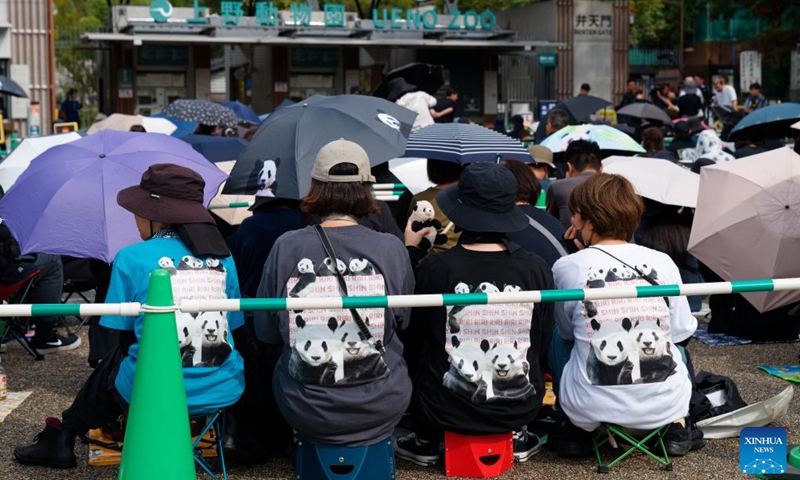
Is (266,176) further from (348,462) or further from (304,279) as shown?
(348,462)

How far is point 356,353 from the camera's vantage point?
4574mm

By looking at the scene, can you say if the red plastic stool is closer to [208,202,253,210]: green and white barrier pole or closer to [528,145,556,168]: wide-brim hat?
[208,202,253,210]: green and white barrier pole

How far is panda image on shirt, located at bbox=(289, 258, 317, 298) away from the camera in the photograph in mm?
4598

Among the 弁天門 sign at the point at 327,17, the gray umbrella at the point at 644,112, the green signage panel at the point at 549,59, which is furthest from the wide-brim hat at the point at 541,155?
the green signage panel at the point at 549,59

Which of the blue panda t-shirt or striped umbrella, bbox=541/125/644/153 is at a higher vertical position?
striped umbrella, bbox=541/125/644/153

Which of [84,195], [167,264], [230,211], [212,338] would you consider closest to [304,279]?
[212,338]

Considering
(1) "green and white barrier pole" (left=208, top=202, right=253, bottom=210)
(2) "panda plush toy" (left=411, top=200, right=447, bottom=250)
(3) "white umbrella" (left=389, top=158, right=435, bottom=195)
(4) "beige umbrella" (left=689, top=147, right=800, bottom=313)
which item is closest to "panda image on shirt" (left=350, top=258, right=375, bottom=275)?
(2) "panda plush toy" (left=411, top=200, right=447, bottom=250)

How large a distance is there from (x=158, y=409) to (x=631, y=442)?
2.26m

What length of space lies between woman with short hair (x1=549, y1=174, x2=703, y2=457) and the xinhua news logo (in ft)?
2.07

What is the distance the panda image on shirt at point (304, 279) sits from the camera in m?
4.60

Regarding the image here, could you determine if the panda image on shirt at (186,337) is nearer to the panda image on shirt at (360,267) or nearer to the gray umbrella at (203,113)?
the panda image on shirt at (360,267)

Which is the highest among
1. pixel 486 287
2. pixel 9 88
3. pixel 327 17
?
pixel 327 17

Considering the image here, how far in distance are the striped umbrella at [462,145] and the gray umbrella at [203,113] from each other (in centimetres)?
546

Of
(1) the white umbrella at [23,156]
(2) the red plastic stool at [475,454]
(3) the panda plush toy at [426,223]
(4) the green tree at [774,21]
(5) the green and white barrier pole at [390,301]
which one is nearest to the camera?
(5) the green and white barrier pole at [390,301]
